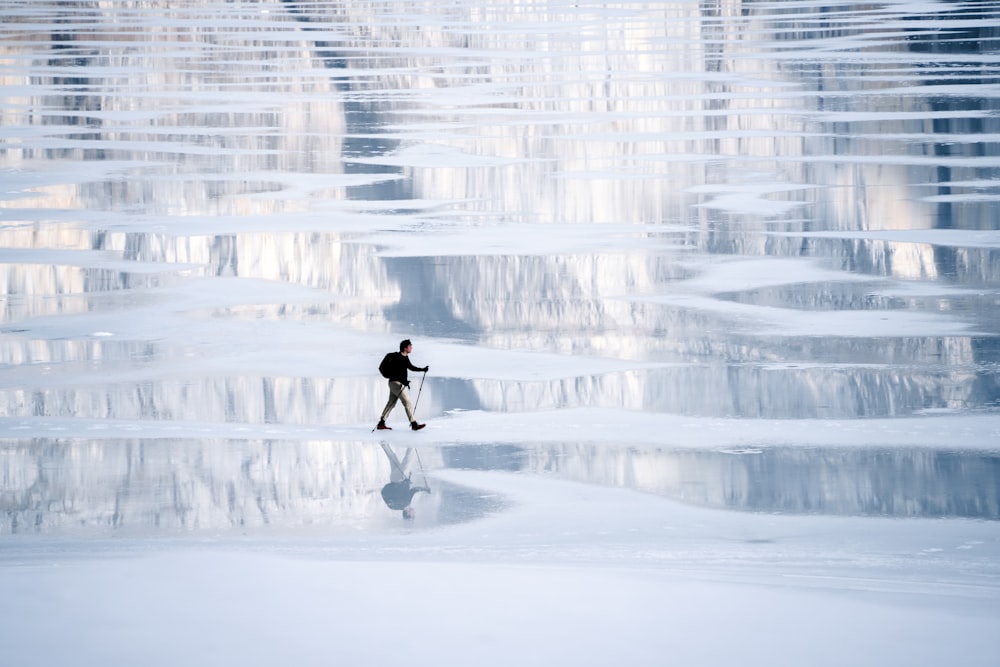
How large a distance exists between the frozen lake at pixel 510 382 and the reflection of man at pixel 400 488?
0.20 ft

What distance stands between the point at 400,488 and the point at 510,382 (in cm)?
177

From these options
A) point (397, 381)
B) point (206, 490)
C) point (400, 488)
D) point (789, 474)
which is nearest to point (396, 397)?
point (397, 381)

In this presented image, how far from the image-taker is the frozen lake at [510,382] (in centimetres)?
551

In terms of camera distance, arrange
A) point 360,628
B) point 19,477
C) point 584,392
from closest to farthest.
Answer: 1. point 360,628
2. point 19,477
3. point 584,392

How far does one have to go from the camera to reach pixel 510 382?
8.66 meters

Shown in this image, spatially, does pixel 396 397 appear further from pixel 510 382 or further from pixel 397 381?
pixel 510 382

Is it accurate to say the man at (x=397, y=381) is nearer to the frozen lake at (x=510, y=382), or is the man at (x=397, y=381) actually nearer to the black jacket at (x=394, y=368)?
the black jacket at (x=394, y=368)

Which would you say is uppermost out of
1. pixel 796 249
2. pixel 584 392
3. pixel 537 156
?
pixel 537 156

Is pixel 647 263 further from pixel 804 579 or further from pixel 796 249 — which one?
pixel 804 579

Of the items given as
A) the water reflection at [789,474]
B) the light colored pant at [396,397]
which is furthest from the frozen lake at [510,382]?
the light colored pant at [396,397]

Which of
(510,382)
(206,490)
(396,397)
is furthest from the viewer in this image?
(510,382)

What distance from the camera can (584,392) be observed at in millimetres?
8477

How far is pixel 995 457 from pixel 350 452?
3.15 metres

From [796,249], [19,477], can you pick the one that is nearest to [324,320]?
[19,477]
